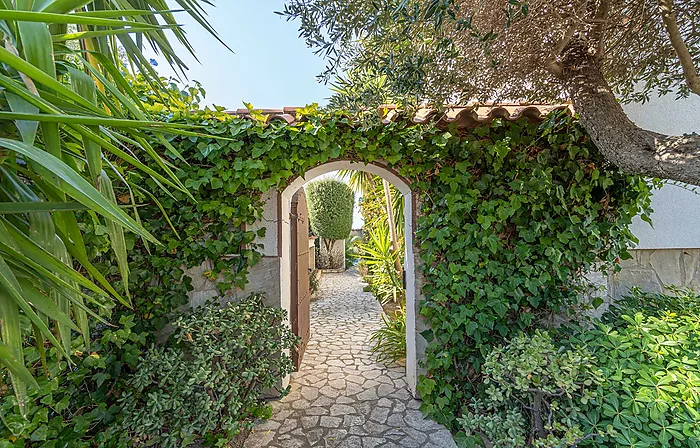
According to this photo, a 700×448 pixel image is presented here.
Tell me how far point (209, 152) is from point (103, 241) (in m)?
1.10

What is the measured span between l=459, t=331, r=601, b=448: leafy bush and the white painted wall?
1726 millimetres

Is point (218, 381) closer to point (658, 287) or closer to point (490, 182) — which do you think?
point (490, 182)

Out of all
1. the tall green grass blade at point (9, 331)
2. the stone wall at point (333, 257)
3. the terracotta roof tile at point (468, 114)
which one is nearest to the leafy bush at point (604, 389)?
the terracotta roof tile at point (468, 114)

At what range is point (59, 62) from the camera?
3.78ft

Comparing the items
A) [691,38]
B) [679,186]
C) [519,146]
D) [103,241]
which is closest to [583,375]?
[519,146]

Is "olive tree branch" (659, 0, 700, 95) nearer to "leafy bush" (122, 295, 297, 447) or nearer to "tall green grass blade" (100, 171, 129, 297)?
"tall green grass blade" (100, 171, 129, 297)

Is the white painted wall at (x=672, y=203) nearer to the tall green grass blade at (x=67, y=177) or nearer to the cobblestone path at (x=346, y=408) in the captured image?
the cobblestone path at (x=346, y=408)

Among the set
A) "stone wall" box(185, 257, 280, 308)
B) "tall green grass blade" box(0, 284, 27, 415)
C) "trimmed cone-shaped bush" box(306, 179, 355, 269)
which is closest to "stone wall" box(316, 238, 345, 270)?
"trimmed cone-shaped bush" box(306, 179, 355, 269)

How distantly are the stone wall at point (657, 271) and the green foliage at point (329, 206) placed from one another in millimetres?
9818

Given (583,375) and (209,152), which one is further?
(209,152)

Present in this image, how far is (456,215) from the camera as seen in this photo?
2891 mm

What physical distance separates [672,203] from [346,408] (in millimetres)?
3880

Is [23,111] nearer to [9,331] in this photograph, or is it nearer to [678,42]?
[9,331]

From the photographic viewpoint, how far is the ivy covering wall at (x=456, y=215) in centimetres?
278
